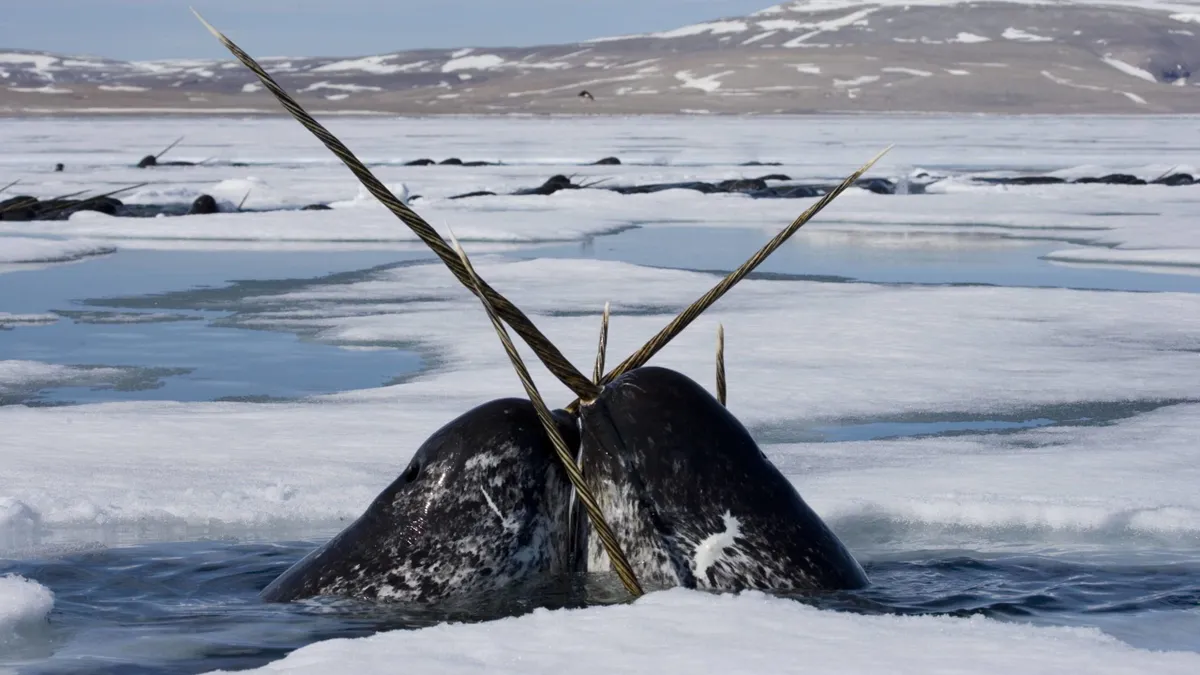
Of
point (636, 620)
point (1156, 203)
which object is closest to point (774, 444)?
point (636, 620)

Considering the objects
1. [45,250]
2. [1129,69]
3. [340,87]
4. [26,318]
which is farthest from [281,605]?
[340,87]

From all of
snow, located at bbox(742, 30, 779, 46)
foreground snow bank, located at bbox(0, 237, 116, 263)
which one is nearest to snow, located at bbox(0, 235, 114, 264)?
foreground snow bank, located at bbox(0, 237, 116, 263)

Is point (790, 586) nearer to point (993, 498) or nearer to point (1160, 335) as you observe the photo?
point (993, 498)

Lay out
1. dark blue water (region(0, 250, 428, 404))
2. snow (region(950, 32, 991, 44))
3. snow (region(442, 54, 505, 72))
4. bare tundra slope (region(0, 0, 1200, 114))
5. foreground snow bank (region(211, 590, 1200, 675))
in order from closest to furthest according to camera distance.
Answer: foreground snow bank (region(211, 590, 1200, 675)) < dark blue water (region(0, 250, 428, 404)) < bare tundra slope (region(0, 0, 1200, 114)) < snow (region(950, 32, 991, 44)) < snow (region(442, 54, 505, 72))

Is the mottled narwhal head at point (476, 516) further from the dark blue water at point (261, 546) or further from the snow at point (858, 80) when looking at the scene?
the snow at point (858, 80)

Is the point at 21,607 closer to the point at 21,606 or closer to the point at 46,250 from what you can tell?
the point at 21,606

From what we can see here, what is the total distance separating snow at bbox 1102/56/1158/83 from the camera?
133625 mm

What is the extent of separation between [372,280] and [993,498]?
8357 mm

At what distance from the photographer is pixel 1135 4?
162 metres

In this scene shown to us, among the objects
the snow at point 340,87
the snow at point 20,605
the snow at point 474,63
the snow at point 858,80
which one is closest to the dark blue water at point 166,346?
the snow at point 20,605

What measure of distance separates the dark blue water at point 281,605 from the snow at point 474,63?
170 m

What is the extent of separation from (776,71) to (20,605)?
12580cm

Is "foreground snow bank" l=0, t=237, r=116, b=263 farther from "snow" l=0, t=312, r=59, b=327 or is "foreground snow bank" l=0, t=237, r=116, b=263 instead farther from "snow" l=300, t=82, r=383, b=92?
"snow" l=300, t=82, r=383, b=92

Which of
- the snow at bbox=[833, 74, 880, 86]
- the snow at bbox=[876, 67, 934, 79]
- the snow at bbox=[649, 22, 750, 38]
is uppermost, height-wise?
the snow at bbox=[649, 22, 750, 38]
